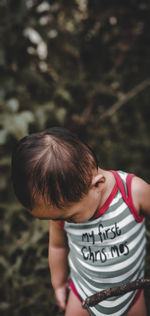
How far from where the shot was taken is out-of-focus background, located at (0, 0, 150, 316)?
5.39 feet

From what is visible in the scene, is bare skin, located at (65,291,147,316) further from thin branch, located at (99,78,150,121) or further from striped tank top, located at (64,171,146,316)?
thin branch, located at (99,78,150,121)

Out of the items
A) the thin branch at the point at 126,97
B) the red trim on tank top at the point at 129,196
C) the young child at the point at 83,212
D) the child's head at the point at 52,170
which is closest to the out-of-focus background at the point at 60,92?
the thin branch at the point at 126,97

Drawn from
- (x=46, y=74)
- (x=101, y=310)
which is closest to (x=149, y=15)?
(x=46, y=74)

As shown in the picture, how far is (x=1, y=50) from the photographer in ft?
5.53

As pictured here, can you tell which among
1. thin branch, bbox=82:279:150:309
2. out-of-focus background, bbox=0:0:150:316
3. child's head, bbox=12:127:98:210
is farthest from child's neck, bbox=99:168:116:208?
out-of-focus background, bbox=0:0:150:316

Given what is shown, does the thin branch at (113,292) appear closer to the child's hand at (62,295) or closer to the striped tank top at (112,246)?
the striped tank top at (112,246)

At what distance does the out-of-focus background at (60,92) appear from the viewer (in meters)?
1.64

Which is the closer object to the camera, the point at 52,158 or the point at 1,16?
the point at 52,158

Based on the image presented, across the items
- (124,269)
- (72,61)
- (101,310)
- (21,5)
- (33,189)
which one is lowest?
(101,310)

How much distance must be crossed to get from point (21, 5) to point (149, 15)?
0.91 m

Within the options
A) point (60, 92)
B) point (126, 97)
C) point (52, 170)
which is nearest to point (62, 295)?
point (52, 170)

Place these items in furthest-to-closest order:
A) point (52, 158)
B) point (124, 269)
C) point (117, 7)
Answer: point (117, 7) → point (124, 269) → point (52, 158)

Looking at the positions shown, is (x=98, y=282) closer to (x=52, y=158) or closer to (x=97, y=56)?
(x=52, y=158)

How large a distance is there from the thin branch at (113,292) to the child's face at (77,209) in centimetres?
20
